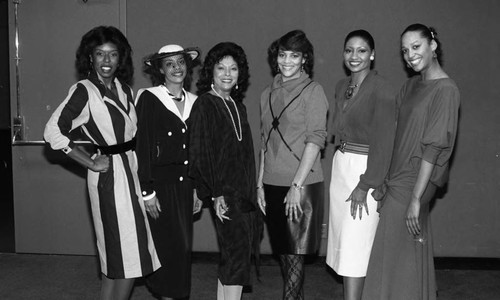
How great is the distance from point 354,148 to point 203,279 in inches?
74.9

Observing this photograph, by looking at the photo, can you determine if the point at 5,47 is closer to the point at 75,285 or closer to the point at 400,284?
the point at 75,285

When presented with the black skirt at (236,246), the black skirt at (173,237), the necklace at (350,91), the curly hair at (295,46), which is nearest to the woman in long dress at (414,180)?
the necklace at (350,91)

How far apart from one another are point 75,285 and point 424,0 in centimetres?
355

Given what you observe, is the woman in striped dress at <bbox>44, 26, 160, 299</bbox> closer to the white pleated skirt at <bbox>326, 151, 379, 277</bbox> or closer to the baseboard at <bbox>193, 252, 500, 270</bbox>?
the white pleated skirt at <bbox>326, 151, 379, 277</bbox>

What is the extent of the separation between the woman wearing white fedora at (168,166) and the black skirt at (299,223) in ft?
1.64

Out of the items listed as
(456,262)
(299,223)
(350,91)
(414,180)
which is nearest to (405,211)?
(414,180)

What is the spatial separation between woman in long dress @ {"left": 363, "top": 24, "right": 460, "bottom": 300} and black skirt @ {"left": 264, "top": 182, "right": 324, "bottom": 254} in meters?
0.36

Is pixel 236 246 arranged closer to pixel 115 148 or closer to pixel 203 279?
pixel 115 148

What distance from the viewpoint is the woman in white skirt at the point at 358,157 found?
9.82 feet

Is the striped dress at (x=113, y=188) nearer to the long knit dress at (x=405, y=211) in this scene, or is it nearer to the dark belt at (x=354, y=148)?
the dark belt at (x=354, y=148)

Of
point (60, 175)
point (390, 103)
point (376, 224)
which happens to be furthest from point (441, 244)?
point (60, 175)

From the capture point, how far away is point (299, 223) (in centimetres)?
323

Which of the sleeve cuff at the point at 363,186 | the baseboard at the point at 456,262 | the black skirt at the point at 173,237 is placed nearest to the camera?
the sleeve cuff at the point at 363,186

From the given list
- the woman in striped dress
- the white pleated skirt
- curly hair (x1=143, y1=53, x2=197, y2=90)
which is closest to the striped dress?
the woman in striped dress
